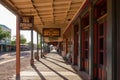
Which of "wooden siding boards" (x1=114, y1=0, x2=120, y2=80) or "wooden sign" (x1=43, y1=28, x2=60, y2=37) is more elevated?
"wooden sign" (x1=43, y1=28, x2=60, y2=37)

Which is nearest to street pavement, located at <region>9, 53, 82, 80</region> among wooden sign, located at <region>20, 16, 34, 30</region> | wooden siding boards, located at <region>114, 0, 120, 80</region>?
wooden sign, located at <region>20, 16, 34, 30</region>

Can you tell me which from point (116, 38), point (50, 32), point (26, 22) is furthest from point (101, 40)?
point (50, 32)

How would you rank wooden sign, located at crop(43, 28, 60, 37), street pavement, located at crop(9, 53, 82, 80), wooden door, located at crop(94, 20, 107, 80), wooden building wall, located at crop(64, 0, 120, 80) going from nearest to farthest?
wooden building wall, located at crop(64, 0, 120, 80) → wooden door, located at crop(94, 20, 107, 80) → street pavement, located at crop(9, 53, 82, 80) → wooden sign, located at crop(43, 28, 60, 37)

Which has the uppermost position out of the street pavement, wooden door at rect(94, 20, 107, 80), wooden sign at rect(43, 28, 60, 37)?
wooden sign at rect(43, 28, 60, 37)

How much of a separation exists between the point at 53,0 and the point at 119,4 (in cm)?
626

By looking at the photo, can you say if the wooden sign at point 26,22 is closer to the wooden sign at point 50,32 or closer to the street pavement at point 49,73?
the street pavement at point 49,73

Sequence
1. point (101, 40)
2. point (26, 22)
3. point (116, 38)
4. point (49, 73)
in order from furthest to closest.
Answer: point (26, 22), point (49, 73), point (101, 40), point (116, 38)

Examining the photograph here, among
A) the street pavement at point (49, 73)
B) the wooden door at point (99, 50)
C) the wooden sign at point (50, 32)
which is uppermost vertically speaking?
the wooden sign at point (50, 32)

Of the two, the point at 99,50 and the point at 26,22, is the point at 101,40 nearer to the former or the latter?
the point at 99,50

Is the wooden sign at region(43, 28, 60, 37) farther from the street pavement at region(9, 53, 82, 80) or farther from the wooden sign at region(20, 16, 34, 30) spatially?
the wooden sign at region(20, 16, 34, 30)

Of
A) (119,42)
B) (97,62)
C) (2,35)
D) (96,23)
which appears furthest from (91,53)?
(2,35)

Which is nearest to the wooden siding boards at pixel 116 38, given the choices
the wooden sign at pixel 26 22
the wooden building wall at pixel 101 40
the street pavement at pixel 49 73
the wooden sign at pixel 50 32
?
the wooden building wall at pixel 101 40

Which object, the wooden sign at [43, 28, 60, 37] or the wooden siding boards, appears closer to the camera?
the wooden siding boards

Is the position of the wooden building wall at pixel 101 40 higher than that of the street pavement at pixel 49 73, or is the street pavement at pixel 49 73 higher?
the wooden building wall at pixel 101 40
